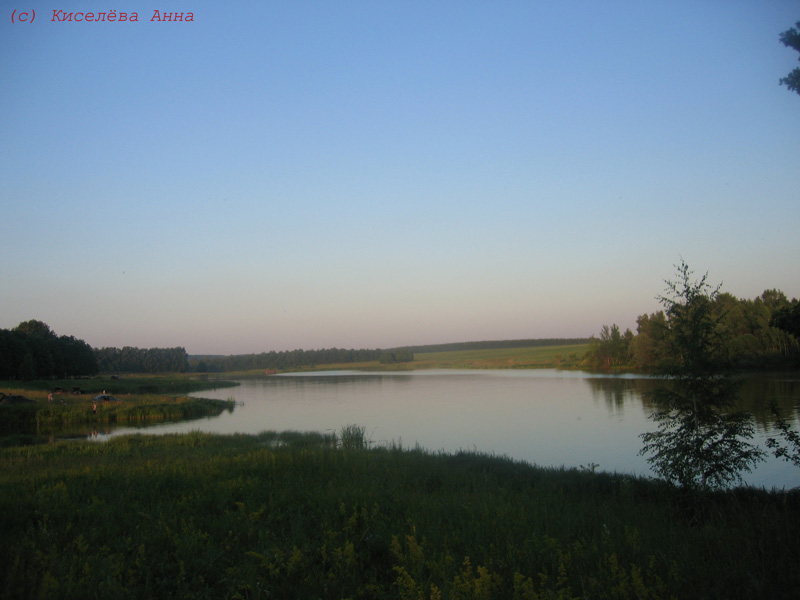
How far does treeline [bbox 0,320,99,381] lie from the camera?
57.5m

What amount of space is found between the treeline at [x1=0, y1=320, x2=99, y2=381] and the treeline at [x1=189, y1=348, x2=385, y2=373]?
235ft

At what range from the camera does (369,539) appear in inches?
238

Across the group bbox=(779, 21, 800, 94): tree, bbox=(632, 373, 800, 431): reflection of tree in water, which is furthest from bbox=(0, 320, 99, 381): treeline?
bbox=(779, 21, 800, 94): tree

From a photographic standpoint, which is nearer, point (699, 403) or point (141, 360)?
point (699, 403)

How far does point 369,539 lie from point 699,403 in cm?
634

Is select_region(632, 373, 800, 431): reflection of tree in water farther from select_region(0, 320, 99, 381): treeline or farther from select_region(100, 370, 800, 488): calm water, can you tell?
select_region(0, 320, 99, 381): treeline

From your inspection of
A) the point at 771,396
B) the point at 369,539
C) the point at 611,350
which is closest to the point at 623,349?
the point at 611,350

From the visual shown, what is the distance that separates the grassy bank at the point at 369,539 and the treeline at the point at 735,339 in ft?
8.97

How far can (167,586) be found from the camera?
502 centimetres

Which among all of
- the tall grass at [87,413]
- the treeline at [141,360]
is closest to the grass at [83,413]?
the tall grass at [87,413]

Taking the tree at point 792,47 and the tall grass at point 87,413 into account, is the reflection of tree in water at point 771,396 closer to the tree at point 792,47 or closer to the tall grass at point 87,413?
the tree at point 792,47

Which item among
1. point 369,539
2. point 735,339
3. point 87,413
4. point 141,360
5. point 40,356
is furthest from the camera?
point 141,360

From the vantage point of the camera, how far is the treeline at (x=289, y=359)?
16000 centimetres

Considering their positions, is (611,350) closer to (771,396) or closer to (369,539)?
(771,396)
